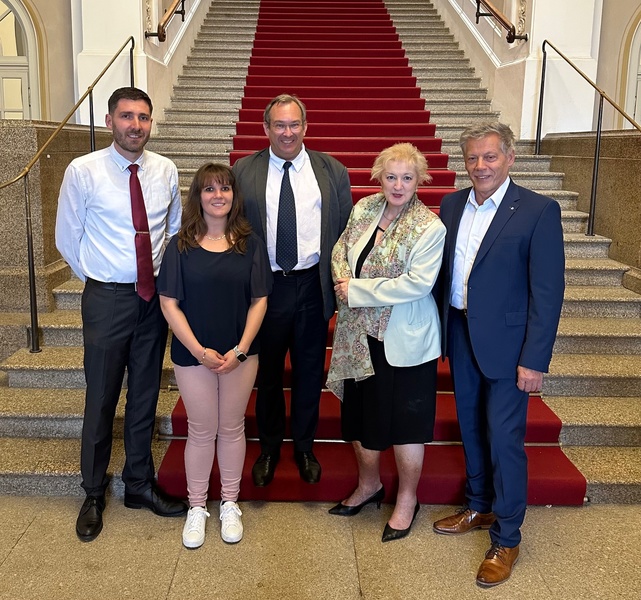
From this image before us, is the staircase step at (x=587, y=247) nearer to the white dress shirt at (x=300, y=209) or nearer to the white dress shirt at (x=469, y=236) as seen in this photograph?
the white dress shirt at (x=469, y=236)

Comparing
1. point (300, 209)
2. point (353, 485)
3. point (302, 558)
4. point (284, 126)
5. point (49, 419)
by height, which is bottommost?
point (302, 558)

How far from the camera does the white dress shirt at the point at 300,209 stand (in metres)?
2.74

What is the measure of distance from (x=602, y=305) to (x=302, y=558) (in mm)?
2658

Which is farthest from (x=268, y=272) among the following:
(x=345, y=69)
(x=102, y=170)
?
(x=345, y=69)

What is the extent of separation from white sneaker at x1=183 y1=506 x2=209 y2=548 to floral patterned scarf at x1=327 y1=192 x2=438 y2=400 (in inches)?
30.4

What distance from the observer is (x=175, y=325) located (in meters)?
2.50

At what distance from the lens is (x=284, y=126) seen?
8.57 feet

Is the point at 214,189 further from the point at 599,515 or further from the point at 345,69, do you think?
the point at 345,69

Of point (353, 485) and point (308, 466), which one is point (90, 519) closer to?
point (308, 466)

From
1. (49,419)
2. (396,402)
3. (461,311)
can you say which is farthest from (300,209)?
(49,419)

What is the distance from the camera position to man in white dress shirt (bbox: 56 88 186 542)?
8.49 ft

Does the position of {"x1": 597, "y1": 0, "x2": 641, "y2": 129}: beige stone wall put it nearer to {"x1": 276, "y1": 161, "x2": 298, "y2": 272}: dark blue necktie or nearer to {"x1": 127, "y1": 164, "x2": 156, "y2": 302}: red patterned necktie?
{"x1": 276, "y1": 161, "x2": 298, "y2": 272}: dark blue necktie

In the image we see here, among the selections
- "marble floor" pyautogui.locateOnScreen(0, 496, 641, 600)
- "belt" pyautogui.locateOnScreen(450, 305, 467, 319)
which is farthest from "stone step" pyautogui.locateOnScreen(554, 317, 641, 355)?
"belt" pyautogui.locateOnScreen(450, 305, 467, 319)

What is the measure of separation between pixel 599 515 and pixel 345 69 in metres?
5.78
